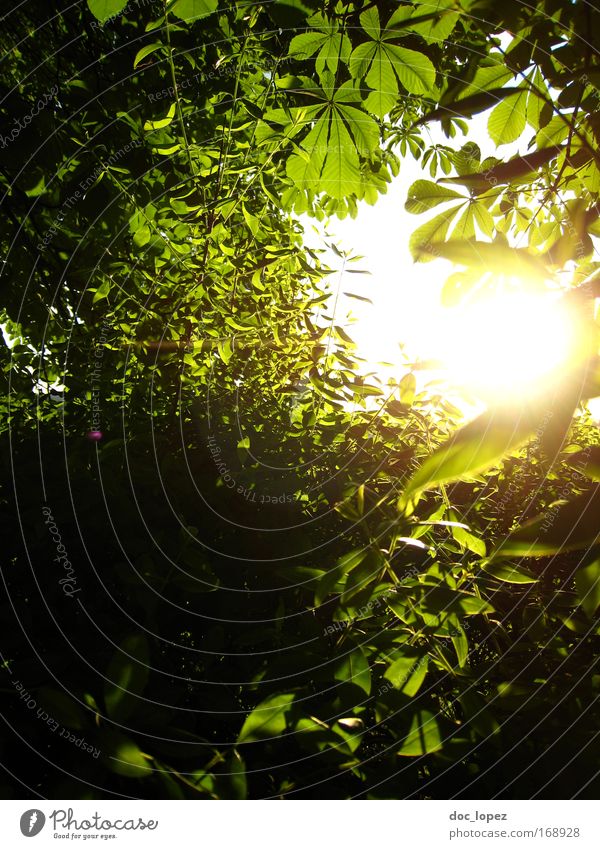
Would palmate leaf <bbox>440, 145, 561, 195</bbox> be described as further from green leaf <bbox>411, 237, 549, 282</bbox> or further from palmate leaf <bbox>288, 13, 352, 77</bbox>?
palmate leaf <bbox>288, 13, 352, 77</bbox>

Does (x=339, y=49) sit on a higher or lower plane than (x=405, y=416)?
higher

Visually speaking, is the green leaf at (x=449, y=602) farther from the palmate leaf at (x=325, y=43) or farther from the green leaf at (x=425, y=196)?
the palmate leaf at (x=325, y=43)

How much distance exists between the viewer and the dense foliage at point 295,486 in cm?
64

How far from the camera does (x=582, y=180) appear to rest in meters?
1.08

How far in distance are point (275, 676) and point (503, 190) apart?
108 cm

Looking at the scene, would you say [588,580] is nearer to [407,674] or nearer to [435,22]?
[407,674]

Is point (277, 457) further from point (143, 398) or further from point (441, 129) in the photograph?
point (441, 129)

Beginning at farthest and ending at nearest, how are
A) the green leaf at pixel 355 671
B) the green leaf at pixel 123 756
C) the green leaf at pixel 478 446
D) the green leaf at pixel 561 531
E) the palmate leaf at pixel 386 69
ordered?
the palmate leaf at pixel 386 69 → the green leaf at pixel 355 671 → the green leaf at pixel 123 756 → the green leaf at pixel 561 531 → the green leaf at pixel 478 446

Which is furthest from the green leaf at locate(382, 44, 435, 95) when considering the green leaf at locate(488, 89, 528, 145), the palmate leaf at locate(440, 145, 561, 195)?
the palmate leaf at locate(440, 145, 561, 195)

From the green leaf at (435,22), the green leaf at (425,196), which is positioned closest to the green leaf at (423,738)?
the green leaf at (425,196)

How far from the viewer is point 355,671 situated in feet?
2.31

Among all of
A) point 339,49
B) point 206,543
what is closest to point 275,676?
point 206,543

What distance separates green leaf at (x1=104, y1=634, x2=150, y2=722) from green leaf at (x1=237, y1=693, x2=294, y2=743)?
143mm

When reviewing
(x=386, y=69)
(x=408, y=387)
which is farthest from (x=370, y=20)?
(x=408, y=387)
